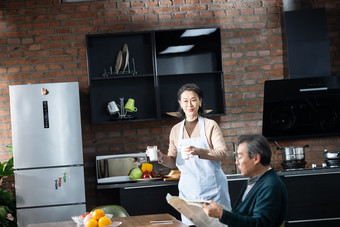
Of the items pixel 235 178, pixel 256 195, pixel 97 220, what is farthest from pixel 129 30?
pixel 256 195

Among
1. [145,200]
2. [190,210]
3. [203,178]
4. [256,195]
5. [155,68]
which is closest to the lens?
[256,195]

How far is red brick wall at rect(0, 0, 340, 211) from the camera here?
5539mm

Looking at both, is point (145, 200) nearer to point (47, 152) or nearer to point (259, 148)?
point (47, 152)

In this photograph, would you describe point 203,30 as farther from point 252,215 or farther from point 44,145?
point 252,215

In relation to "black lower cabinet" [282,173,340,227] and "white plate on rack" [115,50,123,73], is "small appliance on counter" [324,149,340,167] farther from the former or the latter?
"white plate on rack" [115,50,123,73]

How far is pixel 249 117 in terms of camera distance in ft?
18.7

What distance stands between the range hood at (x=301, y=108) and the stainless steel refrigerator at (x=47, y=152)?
2011 mm

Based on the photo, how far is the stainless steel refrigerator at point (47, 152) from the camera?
197 inches

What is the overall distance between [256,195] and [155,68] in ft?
10.5

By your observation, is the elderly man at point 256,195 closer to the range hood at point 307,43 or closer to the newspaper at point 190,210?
the newspaper at point 190,210

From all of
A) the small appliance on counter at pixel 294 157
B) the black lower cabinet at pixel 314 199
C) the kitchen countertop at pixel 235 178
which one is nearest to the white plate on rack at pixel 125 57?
the kitchen countertop at pixel 235 178

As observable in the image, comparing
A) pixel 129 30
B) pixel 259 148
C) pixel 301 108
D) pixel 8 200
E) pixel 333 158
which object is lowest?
pixel 8 200

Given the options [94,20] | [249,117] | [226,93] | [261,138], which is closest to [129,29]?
[94,20]

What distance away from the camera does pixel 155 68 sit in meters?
5.46
